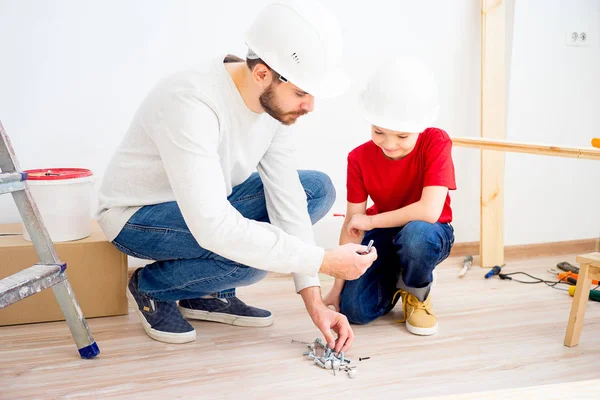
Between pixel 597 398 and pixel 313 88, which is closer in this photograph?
pixel 597 398

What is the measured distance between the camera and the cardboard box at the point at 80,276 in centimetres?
218

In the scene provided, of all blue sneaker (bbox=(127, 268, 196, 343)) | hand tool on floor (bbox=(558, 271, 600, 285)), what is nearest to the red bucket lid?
blue sneaker (bbox=(127, 268, 196, 343))

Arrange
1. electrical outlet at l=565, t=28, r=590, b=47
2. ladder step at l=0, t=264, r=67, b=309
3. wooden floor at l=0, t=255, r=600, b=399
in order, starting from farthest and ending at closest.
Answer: electrical outlet at l=565, t=28, r=590, b=47 → wooden floor at l=0, t=255, r=600, b=399 → ladder step at l=0, t=264, r=67, b=309

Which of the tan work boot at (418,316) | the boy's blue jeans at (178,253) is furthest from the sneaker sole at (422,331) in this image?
the boy's blue jeans at (178,253)

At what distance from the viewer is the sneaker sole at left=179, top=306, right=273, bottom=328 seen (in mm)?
2207

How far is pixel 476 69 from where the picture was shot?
10.1 feet

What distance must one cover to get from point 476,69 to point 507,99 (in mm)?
204

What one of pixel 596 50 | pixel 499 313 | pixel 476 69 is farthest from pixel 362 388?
pixel 596 50

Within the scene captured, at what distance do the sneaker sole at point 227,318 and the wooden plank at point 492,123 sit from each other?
3.95 ft

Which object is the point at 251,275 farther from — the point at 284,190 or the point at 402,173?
the point at 402,173

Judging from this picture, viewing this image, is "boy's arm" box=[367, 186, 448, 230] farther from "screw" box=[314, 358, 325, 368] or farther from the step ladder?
the step ladder

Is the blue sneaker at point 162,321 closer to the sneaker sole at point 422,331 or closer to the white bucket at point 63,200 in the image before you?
the white bucket at point 63,200

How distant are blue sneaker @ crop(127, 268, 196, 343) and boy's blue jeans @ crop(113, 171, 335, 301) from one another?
0.03 metres

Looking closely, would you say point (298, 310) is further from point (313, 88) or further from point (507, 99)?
point (507, 99)
